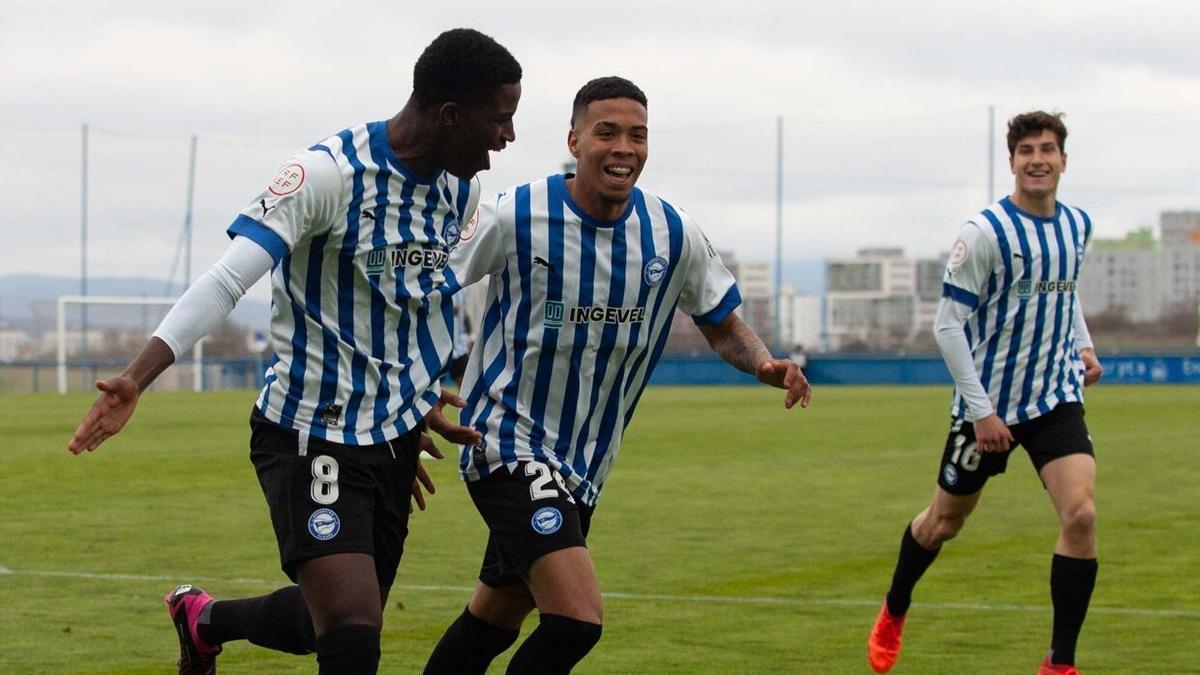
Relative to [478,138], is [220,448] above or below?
below

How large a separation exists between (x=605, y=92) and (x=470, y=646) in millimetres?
1739

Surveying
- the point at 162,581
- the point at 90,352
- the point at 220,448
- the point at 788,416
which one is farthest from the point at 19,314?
the point at 162,581

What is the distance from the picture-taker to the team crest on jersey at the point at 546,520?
18.9 feet

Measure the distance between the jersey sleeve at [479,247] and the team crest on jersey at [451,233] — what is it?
0.10 meters

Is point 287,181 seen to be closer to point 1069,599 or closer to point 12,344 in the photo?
point 1069,599

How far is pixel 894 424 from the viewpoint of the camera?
2909cm

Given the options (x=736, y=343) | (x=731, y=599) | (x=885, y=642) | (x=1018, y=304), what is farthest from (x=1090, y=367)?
(x=736, y=343)

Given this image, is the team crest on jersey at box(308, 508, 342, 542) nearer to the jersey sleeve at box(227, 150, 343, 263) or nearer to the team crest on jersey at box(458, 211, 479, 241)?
the jersey sleeve at box(227, 150, 343, 263)

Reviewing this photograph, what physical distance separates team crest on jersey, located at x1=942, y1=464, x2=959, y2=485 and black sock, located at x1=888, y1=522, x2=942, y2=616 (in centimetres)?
31

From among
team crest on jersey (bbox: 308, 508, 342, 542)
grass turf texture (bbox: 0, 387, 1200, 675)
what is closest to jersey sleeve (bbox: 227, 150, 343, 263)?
team crest on jersey (bbox: 308, 508, 342, 542)

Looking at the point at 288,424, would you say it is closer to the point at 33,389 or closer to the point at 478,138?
the point at 478,138

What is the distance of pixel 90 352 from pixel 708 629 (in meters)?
42.7

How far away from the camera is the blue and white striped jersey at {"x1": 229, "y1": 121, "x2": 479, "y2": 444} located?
549cm

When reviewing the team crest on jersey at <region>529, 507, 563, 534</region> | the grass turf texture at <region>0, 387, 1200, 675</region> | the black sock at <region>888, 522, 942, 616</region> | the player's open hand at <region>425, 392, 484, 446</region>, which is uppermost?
the player's open hand at <region>425, 392, 484, 446</region>
